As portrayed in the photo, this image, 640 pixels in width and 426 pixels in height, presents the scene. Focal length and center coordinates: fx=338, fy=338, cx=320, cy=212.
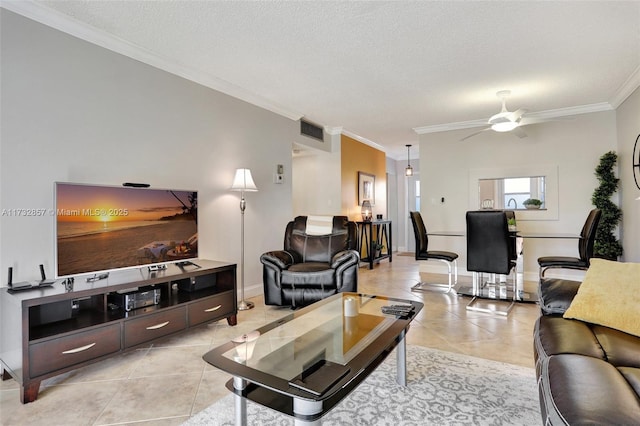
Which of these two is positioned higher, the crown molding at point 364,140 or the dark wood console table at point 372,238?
the crown molding at point 364,140

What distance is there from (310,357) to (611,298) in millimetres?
1592

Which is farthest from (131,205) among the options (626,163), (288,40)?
(626,163)

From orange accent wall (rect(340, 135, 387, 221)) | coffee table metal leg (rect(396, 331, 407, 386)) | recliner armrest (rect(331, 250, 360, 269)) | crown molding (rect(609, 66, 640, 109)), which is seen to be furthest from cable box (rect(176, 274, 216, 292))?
crown molding (rect(609, 66, 640, 109))

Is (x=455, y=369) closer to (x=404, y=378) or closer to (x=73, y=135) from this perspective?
(x=404, y=378)

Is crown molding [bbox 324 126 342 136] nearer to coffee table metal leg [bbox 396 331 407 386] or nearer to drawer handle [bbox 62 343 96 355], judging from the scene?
coffee table metal leg [bbox 396 331 407 386]

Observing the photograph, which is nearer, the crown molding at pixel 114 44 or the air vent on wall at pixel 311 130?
the crown molding at pixel 114 44

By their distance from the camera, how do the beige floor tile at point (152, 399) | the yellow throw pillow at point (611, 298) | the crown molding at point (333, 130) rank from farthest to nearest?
the crown molding at point (333, 130)
the beige floor tile at point (152, 399)
the yellow throw pillow at point (611, 298)

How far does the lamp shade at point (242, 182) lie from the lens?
12.1 feet

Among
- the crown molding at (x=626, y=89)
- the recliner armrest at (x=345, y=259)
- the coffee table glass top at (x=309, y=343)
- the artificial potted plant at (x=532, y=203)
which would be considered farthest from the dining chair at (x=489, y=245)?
the crown molding at (x=626, y=89)

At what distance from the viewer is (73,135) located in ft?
8.48

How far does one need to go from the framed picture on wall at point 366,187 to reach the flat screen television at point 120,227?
13.5ft

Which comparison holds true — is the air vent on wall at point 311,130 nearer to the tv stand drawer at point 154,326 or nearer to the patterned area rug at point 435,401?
the tv stand drawer at point 154,326

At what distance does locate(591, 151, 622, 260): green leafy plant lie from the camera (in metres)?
4.41

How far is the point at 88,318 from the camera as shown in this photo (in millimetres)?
2332
